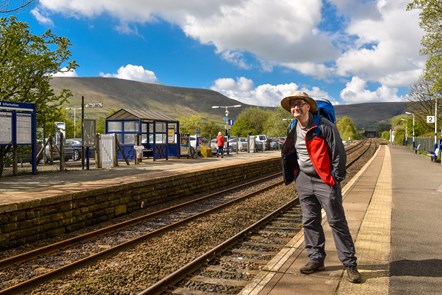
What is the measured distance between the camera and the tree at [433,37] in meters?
29.8

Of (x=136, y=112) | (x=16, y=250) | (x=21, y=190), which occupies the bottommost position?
(x=16, y=250)

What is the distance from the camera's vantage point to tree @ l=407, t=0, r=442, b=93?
97.8 ft

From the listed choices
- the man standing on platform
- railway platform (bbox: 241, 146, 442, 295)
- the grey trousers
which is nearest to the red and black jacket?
the man standing on platform

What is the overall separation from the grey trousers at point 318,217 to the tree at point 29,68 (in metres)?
11.3

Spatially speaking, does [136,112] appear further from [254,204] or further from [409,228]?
[409,228]

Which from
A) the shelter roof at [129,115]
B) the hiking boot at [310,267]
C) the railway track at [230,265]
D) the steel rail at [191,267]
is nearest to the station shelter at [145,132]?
the shelter roof at [129,115]

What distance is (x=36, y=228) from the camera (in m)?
7.61

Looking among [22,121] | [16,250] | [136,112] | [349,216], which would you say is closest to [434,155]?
[136,112]

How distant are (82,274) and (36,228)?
8.37 ft

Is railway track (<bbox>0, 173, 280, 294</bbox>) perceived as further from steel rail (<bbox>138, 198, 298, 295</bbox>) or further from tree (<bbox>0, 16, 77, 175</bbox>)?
tree (<bbox>0, 16, 77, 175</bbox>)

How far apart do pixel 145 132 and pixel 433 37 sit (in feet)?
73.8

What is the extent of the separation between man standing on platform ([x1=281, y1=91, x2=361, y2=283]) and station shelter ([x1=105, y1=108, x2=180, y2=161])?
49.1 ft

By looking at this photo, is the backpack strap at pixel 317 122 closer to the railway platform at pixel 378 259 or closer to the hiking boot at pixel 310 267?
the hiking boot at pixel 310 267

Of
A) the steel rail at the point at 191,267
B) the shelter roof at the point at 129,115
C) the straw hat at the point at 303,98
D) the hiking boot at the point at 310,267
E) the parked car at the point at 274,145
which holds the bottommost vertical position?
the steel rail at the point at 191,267
